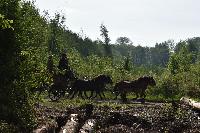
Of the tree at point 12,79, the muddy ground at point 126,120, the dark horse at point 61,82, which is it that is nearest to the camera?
the tree at point 12,79

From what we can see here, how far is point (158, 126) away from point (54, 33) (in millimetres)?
69433

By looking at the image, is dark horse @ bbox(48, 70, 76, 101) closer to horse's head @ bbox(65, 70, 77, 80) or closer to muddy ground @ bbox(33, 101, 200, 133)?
horse's head @ bbox(65, 70, 77, 80)

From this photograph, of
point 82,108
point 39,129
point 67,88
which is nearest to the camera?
point 39,129

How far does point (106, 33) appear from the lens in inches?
5438

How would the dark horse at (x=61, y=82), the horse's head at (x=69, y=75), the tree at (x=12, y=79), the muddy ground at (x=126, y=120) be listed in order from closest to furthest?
the tree at (x=12, y=79), the muddy ground at (x=126, y=120), the horse's head at (x=69, y=75), the dark horse at (x=61, y=82)

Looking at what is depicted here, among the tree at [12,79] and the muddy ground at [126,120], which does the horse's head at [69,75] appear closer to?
the muddy ground at [126,120]

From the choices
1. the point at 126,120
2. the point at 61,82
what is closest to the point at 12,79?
the point at 126,120

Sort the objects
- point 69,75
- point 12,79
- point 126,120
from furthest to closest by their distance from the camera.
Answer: point 69,75
point 126,120
point 12,79

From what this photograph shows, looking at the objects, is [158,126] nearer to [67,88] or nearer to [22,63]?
[22,63]

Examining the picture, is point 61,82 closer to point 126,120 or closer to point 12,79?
point 126,120

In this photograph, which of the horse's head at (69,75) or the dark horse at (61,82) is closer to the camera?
the horse's head at (69,75)

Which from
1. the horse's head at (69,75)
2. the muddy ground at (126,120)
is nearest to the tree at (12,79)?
the muddy ground at (126,120)

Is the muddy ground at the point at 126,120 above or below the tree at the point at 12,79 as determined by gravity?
below

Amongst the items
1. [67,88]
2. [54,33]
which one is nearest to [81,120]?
[67,88]
